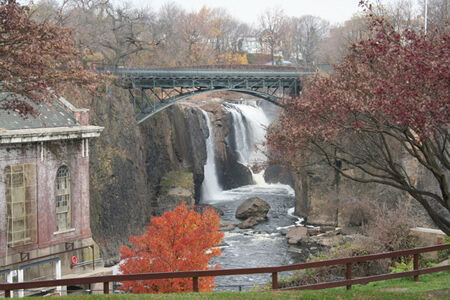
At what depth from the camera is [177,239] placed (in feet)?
76.6

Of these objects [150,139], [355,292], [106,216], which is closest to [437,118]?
[355,292]

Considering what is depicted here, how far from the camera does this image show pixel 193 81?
4681 centimetres

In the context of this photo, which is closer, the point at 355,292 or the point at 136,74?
the point at 355,292

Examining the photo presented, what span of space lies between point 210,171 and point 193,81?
13.2 meters

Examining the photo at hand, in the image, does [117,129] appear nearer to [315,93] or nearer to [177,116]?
[177,116]

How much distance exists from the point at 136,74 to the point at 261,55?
6065 cm

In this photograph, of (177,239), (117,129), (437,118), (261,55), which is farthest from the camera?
(261,55)

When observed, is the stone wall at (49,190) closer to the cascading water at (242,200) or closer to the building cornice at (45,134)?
the building cornice at (45,134)

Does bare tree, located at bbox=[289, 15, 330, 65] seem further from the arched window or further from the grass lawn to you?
the grass lawn

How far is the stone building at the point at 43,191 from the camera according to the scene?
2167 cm

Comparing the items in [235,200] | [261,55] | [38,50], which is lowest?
[235,200]

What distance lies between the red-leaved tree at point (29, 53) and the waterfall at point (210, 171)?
41798 mm

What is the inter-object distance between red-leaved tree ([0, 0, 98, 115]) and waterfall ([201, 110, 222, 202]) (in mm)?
41798

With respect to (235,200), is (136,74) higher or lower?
higher
